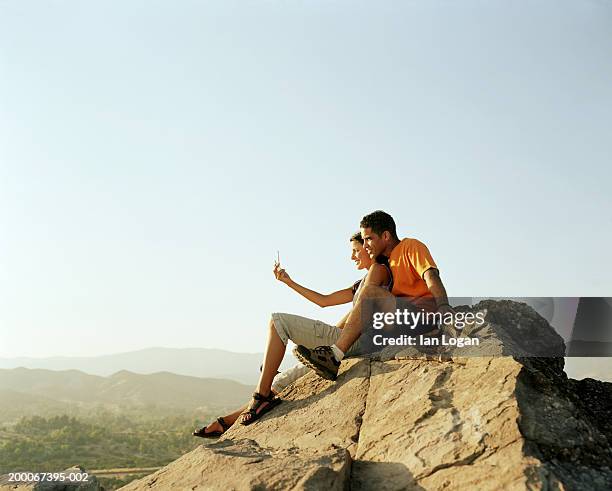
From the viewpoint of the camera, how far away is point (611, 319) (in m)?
6.54

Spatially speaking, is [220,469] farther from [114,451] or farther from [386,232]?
[114,451]

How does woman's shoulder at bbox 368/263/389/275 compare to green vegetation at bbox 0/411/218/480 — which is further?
green vegetation at bbox 0/411/218/480

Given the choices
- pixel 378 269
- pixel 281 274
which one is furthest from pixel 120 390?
pixel 378 269

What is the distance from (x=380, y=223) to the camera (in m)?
6.66

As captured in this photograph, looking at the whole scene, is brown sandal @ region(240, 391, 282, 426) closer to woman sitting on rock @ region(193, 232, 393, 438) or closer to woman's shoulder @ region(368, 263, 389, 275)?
woman sitting on rock @ region(193, 232, 393, 438)

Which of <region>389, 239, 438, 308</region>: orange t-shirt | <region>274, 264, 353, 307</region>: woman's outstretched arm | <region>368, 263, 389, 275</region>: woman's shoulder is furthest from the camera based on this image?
<region>274, 264, 353, 307</region>: woman's outstretched arm

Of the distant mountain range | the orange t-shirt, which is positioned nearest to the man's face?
the orange t-shirt

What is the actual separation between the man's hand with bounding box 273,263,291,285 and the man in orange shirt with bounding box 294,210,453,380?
1.34 metres

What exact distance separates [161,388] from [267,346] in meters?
137

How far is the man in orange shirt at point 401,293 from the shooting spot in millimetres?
5906

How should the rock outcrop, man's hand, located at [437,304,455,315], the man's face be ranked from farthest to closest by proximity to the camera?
the man's face, man's hand, located at [437,304,455,315], the rock outcrop

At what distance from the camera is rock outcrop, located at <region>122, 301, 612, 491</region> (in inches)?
161

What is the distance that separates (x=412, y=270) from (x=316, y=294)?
1505mm

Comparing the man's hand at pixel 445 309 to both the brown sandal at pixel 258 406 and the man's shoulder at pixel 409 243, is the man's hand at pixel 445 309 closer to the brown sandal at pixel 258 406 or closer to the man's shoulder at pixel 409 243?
the man's shoulder at pixel 409 243
